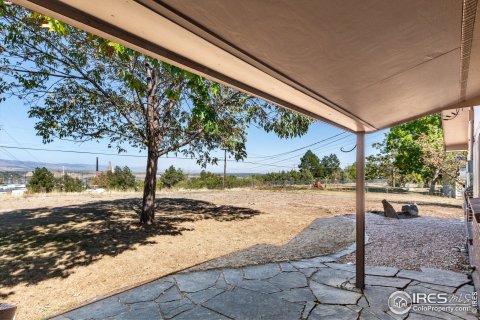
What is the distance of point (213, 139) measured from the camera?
31.3 feet

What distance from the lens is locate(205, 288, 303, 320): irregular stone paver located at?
3.11 m

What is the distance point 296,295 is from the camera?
11.8ft

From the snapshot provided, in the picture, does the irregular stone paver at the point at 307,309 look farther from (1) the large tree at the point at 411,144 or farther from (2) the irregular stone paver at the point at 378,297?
(1) the large tree at the point at 411,144

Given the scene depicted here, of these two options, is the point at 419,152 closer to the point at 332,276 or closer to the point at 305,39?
the point at 332,276

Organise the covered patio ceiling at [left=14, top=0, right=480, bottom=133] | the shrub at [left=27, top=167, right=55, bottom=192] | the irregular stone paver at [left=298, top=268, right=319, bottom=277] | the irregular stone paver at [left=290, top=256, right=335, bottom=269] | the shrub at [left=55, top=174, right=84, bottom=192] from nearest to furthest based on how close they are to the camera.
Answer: the covered patio ceiling at [left=14, top=0, right=480, bottom=133], the irregular stone paver at [left=298, top=268, right=319, bottom=277], the irregular stone paver at [left=290, top=256, right=335, bottom=269], the shrub at [left=27, top=167, right=55, bottom=192], the shrub at [left=55, top=174, right=84, bottom=192]

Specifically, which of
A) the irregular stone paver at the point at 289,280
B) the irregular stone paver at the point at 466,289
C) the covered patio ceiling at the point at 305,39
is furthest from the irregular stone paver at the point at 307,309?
the covered patio ceiling at the point at 305,39

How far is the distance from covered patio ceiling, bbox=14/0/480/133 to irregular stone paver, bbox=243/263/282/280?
3.13m

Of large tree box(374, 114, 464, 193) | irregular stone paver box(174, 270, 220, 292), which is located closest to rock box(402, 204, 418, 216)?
large tree box(374, 114, 464, 193)

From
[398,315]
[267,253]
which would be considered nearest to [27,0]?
[398,315]

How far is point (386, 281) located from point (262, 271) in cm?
189

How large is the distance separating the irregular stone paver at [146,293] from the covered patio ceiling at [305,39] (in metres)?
3.06

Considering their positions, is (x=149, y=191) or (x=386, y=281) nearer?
(x=386, y=281)

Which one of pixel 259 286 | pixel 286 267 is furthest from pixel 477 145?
pixel 259 286

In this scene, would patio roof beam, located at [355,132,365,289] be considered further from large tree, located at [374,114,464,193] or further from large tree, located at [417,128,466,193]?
large tree, located at [417,128,466,193]
